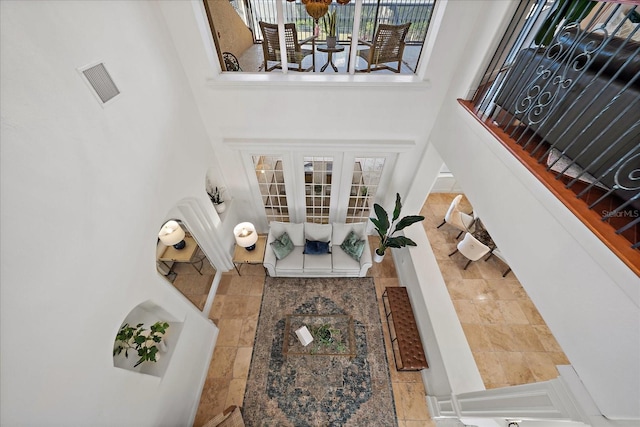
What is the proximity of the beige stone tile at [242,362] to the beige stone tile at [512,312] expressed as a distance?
457 cm

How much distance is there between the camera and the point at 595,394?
163cm

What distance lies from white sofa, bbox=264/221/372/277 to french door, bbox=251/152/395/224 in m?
0.45

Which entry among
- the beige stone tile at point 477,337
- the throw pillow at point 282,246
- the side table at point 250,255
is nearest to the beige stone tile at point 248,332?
the side table at point 250,255

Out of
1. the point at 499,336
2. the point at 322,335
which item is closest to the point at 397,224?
the point at 322,335

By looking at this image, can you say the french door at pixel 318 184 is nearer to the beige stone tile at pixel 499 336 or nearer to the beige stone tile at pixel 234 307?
the beige stone tile at pixel 234 307

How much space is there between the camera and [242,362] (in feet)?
13.6

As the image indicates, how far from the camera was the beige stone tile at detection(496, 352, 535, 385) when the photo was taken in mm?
3881

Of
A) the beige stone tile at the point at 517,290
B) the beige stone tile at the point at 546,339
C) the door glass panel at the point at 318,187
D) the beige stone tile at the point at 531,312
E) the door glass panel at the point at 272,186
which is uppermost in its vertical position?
the door glass panel at the point at 272,186

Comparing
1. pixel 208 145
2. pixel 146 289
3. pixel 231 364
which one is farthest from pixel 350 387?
pixel 208 145

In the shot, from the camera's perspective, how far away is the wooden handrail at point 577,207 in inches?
54.6

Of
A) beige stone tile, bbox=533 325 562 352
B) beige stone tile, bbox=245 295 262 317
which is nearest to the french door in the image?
beige stone tile, bbox=245 295 262 317

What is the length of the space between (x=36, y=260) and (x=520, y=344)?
6.09 metres

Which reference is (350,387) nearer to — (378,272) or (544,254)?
(378,272)

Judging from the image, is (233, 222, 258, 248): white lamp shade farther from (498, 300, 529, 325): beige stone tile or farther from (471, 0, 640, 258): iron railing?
(498, 300, 529, 325): beige stone tile
